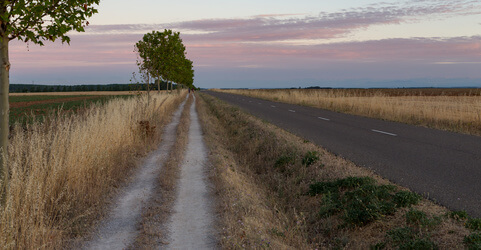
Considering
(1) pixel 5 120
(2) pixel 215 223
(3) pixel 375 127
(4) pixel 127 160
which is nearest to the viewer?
(1) pixel 5 120

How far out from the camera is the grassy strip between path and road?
4.14 m

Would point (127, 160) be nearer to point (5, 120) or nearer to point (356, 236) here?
point (5, 120)

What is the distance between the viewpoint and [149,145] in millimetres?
11297

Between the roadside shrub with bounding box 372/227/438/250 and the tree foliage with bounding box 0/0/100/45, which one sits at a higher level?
the tree foliage with bounding box 0/0/100/45

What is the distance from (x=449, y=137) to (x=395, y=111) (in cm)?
797

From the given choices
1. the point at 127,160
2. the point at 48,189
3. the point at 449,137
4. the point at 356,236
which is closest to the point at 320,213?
the point at 356,236

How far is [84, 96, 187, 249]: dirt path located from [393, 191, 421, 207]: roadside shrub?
3.80 m

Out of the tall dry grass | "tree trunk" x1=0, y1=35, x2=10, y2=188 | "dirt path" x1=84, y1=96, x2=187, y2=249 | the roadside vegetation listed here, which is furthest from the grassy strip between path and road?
the roadside vegetation

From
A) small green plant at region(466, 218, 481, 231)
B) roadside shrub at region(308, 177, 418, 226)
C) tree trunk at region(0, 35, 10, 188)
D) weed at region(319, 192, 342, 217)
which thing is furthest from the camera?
weed at region(319, 192, 342, 217)

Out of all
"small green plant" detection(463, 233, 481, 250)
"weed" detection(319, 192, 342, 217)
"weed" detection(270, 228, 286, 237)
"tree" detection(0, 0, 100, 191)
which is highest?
"tree" detection(0, 0, 100, 191)

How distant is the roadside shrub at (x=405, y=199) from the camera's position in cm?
498

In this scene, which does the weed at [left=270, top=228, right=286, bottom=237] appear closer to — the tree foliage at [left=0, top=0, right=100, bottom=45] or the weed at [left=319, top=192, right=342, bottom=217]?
the weed at [left=319, top=192, right=342, bottom=217]

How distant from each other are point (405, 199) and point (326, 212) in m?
1.18

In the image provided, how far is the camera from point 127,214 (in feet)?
17.8
